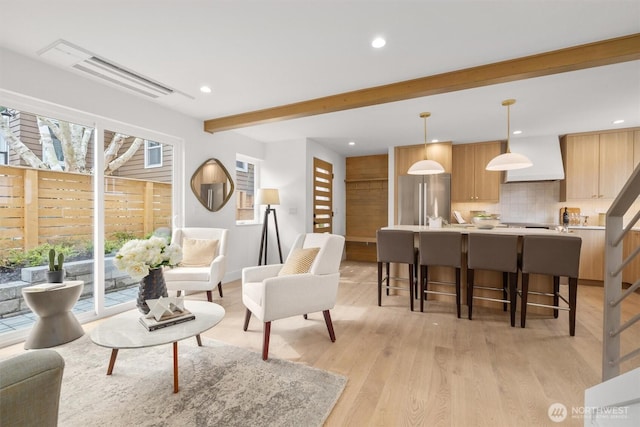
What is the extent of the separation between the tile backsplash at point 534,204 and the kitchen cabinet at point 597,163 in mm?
248

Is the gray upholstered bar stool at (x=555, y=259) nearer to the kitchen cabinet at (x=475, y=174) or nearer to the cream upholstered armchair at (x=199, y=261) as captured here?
the kitchen cabinet at (x=475, y=174)

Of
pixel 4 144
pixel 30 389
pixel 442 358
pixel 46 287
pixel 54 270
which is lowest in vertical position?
pixel 442 358

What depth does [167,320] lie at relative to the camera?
1.79m

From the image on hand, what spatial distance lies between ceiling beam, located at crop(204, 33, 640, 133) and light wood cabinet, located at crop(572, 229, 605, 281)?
9.72 feet

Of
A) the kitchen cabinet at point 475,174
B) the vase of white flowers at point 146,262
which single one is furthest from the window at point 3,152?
the kitchen cabinet at point 475,174

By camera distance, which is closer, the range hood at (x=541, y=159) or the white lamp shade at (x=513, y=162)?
the white lamp shade at (x=513, y=162)

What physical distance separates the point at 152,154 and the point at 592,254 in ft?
20.9

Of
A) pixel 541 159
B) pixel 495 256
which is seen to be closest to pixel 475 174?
pixel 541 159

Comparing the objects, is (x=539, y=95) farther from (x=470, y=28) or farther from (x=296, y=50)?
(x=296, y=50)

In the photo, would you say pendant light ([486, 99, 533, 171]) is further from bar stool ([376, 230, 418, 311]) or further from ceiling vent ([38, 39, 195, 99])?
ceiling vent ([38, 39, 195, 99])

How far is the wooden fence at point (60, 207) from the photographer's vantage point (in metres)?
2.38

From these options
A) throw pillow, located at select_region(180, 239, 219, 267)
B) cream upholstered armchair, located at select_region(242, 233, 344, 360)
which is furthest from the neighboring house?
cream upholstered armchair, located at select_region(242, 233, 344, 360)

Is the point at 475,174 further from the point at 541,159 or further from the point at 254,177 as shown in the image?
the point at 254,177

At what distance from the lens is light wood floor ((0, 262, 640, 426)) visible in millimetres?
1605
